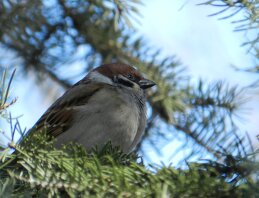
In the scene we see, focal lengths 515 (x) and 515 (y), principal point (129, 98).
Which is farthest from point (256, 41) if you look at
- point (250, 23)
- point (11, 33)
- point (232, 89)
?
point (11, 33)

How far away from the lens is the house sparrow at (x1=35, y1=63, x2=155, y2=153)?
122 inches

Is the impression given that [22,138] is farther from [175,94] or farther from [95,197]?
[175,94]

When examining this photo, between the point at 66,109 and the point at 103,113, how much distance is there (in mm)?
277

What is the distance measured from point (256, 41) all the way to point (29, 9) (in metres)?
1.76

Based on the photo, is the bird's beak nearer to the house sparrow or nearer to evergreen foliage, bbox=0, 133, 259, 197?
the house sparrow

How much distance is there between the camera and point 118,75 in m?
3.70

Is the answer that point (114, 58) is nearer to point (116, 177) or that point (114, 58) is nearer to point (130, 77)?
point (130, 77)

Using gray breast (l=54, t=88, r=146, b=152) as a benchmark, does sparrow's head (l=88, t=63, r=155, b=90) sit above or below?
above

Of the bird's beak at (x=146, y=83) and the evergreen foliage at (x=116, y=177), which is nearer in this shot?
the evergreen foliage at (x=116, y=177)

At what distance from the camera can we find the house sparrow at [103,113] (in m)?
3.09

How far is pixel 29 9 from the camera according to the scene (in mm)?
3525

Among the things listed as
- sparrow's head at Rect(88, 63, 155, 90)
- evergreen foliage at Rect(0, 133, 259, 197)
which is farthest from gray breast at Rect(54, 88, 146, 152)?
evergreen foliage at Rect(0, 133, 259, 197)

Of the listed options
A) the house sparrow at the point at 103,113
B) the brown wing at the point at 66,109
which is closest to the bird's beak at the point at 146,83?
the house sparrow at the point at 103,113

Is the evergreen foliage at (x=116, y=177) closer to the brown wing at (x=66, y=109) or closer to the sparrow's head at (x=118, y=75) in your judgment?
the brown wing at (x=66, y=109)
